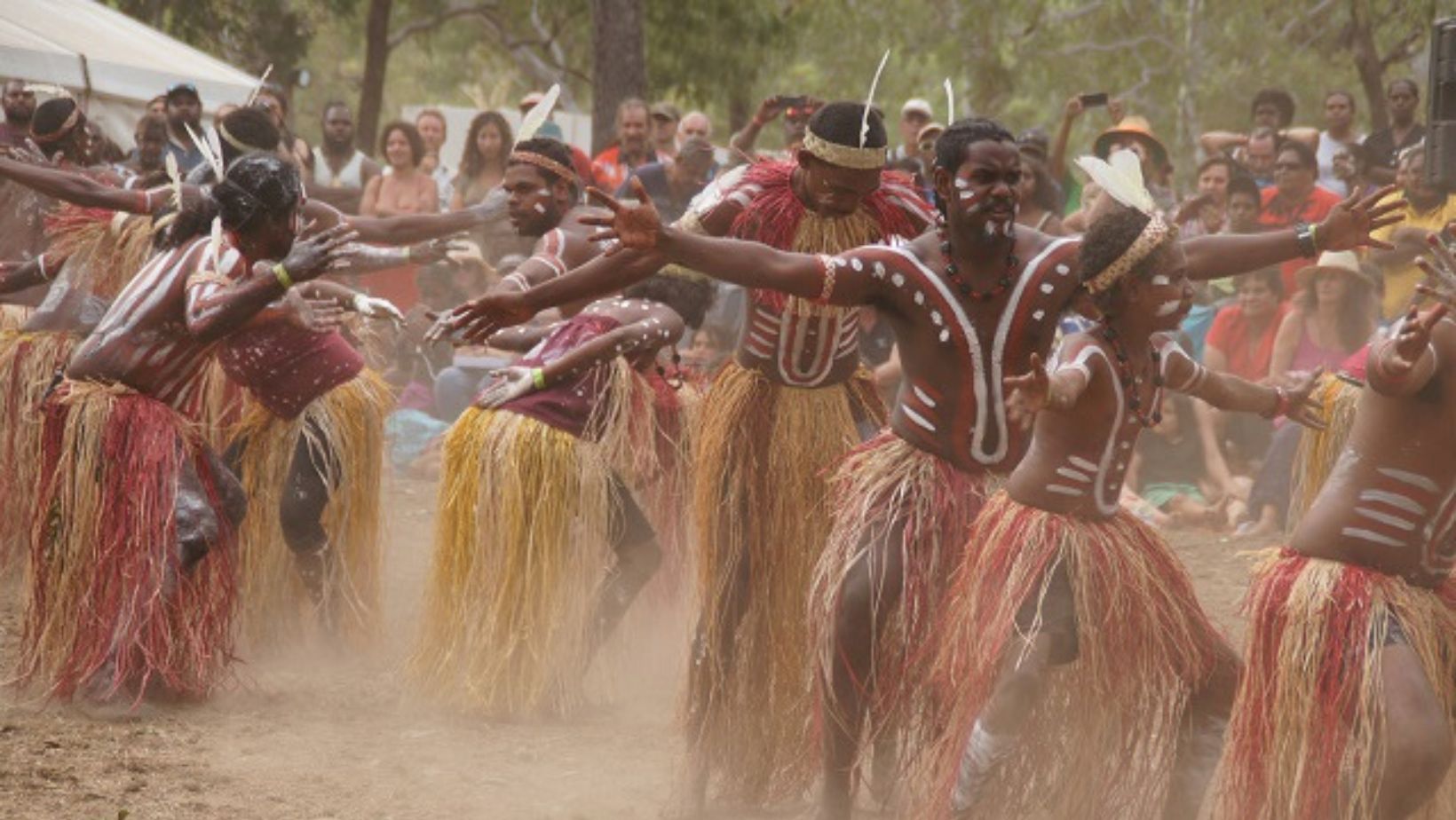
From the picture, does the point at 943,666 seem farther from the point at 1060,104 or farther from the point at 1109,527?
the point at 1060,104

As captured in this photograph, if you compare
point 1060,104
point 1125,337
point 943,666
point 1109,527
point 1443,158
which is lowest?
point 943,666

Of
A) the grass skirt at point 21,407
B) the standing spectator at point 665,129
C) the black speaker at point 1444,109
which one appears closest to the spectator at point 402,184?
the standing spectator at point 665,129

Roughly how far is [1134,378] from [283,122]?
746 centimetres

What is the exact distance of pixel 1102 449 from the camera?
4270mm

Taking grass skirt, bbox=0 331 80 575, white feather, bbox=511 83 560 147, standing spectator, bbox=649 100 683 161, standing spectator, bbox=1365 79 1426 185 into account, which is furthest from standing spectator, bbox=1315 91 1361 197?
grass skirt, bbox=0 331 80 575

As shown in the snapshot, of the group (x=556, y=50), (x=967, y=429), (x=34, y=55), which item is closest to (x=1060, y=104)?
(x=556, y=50)

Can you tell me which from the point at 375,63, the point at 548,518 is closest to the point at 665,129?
the point at 548,518

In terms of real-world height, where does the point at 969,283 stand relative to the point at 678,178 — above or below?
below

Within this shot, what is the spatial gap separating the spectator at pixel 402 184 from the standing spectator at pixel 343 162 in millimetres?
405

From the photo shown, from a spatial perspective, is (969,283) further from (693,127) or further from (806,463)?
(693,127)

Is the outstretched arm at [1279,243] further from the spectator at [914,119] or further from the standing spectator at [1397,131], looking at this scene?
the spectator at [914,119]

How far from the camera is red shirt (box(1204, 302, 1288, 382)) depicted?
9.03 metres

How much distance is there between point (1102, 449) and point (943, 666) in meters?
0.57

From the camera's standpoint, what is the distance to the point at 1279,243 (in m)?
4.63
